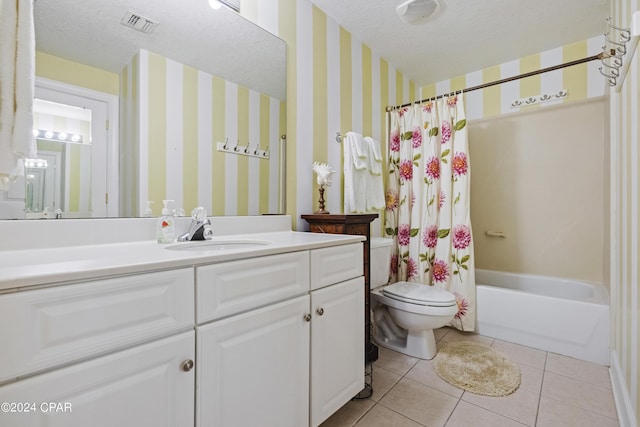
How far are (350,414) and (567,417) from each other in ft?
3.32

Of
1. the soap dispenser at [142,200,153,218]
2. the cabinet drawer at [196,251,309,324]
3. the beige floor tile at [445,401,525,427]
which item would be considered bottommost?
the beige floor tile at [445,401,525,427]

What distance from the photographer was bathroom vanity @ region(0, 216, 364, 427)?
0.58 m

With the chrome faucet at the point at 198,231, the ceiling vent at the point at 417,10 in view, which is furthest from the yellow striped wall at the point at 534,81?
the chrome faucet at the point at 198,231

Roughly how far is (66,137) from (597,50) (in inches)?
139

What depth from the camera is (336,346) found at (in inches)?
49.1

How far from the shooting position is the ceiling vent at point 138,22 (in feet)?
3.84

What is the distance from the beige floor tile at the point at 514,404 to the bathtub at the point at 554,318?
2.04 feet

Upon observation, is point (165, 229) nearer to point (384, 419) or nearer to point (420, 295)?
point (384, 419)

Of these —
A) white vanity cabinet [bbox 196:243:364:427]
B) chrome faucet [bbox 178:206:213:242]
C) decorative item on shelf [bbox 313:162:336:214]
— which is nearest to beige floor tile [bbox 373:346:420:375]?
white vanity cabinet [bbox 196:243:364:427]

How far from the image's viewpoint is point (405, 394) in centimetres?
153

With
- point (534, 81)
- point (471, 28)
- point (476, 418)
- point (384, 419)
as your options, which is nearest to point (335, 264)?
point (384, 419)

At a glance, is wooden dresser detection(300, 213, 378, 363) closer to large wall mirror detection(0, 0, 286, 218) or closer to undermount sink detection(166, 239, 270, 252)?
large wall mirror detection(0, 0, 286, 218)

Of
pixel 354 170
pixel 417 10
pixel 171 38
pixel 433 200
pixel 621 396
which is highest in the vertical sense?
pixel 417 10

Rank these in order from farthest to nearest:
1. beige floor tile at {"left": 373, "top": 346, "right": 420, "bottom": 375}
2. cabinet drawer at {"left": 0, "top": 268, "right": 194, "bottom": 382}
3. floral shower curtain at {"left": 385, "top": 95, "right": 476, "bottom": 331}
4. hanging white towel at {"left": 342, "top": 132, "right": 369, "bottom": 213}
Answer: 1. floral shower curtain at {"left": 385, "top": 95, "right": 476, "bottom": 331}
2. hanging white towel at {"left": 342, "top": 132, "right": 369, "bottom": 213}
3. beige floor tile at {"left": 373, "top": 346, "right": 420, "bottom": 375}
4. cabinet drawer at {"left": 0, "top": 268, "right": 194, "bottom": 382}
